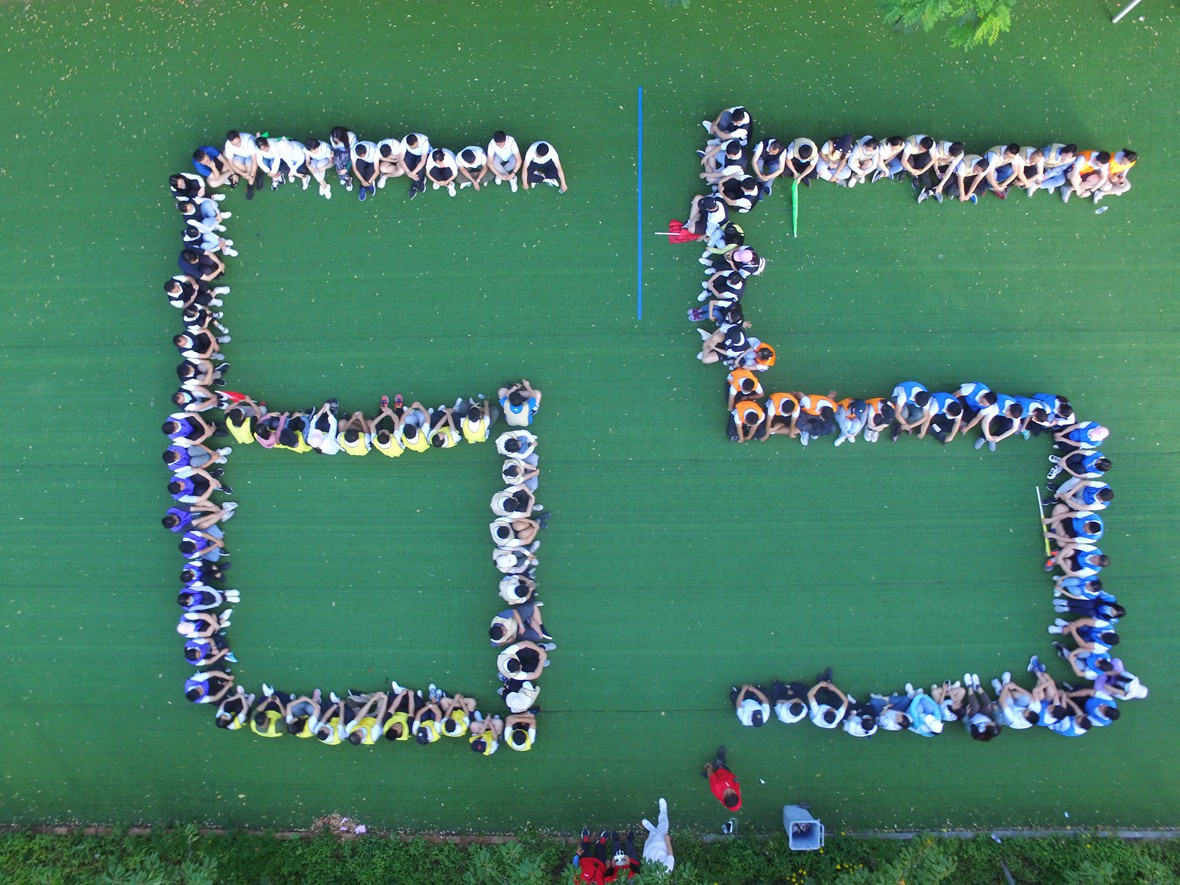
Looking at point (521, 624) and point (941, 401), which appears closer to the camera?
point (941, 401)

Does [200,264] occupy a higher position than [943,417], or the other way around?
[200,264]

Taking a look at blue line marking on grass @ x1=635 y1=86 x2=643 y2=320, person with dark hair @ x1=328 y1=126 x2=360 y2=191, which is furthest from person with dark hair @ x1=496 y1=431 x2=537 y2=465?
person with dark hair @ x1=328 y1=126 x2=360 y2=191

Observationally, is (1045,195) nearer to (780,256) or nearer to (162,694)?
(780,256)

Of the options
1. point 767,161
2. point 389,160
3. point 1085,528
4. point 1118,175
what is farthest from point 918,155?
point 389,160

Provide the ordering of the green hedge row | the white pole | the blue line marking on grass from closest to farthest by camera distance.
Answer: the green hedge row < the white pole < the blue line marking on grass

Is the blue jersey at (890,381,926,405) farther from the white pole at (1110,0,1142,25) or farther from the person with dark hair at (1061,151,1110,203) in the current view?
the white pole at (1110,0,1142,25)

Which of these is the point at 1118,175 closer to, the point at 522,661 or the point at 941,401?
the point at 941,401

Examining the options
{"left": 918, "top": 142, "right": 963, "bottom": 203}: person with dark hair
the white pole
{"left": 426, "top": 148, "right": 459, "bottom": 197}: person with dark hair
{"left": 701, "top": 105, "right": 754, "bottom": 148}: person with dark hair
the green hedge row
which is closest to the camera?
the green hedge row
